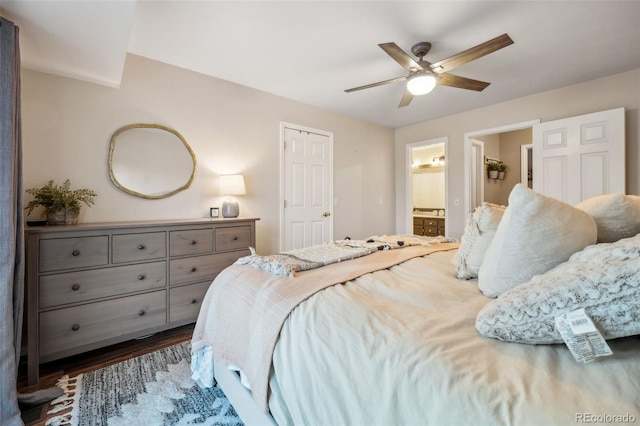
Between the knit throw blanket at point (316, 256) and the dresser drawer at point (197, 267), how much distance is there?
74 cm

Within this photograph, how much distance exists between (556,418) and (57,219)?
284 cm

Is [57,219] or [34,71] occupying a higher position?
[34,71]

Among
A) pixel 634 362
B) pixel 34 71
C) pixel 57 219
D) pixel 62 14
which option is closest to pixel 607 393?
pixel 634 362

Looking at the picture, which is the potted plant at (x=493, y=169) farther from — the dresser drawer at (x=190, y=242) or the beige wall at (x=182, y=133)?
the dresser drawer at (x=190, y=242)

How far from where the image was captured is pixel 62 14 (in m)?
1.61

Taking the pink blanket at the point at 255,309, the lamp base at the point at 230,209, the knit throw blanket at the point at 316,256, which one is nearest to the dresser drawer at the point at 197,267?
the lamp base at the point at 230,209

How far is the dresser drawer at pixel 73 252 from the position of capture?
182 cm

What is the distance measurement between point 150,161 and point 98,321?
1.43m

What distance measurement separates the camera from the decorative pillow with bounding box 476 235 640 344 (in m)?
0.61

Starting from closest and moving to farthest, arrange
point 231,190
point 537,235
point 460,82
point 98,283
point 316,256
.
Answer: point 537,235, point 316,256, point 98,283, point 460,82, point 231,190

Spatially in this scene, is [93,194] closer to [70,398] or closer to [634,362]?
[70,398]

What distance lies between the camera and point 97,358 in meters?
2.07

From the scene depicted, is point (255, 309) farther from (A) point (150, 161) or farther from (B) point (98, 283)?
(A) point (150, 161)

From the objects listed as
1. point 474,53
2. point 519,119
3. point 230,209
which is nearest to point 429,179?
point 519,119
